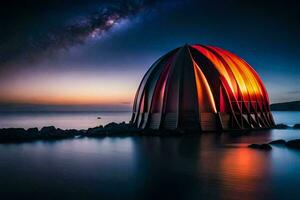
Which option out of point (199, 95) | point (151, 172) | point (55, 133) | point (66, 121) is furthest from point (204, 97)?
point (66, 121)

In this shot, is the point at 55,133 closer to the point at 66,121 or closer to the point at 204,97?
the point at 204,97

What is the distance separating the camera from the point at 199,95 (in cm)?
3362

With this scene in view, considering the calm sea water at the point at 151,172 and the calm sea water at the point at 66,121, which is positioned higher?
the calm sea water at the point at 66,121

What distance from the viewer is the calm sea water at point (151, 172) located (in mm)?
11211

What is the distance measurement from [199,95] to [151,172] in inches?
785

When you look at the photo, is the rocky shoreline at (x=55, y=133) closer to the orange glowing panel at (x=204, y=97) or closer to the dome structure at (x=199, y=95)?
the dome structure at (x=199, y=95)

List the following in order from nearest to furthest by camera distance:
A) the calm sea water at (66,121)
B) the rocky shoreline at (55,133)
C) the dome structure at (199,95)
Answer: the rocky shoreline at (55,133), the dome structure at (199,95), the calm sea water at (66,121)

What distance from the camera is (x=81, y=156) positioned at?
66.8ft

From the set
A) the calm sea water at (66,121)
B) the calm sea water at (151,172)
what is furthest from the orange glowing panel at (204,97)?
the calm sea water at (66,121)

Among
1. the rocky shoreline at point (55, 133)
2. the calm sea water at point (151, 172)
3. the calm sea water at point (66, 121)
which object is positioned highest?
the calm sea water at point (66, 121)

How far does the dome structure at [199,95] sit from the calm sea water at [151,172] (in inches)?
384

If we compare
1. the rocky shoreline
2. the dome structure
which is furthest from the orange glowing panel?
the rocky shoreline

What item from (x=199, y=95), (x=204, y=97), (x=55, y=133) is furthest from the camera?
(x=204, y=97)

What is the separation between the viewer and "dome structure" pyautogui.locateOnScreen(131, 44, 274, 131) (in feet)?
110
